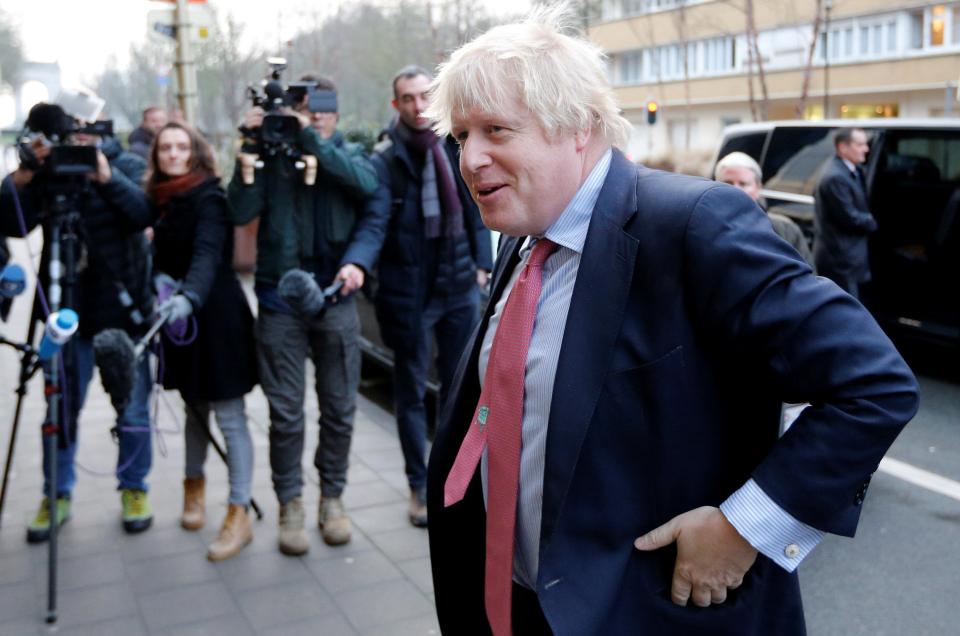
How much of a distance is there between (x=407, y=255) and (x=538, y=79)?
2.92 metres

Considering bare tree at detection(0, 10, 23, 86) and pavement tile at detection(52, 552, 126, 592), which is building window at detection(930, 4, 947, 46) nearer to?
pavement tile at detection(52, 552, 126, 592)

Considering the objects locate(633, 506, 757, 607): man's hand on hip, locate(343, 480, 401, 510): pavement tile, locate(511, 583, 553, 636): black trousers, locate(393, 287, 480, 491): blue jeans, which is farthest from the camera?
locate(343, 480, 401, 510): pavement tile

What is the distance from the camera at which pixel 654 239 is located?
5.66 ft

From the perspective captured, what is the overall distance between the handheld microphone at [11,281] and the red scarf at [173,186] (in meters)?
0.66

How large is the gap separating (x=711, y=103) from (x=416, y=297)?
41.5 metres

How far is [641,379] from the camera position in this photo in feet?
5.60

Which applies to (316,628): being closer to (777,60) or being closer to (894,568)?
(894,568)

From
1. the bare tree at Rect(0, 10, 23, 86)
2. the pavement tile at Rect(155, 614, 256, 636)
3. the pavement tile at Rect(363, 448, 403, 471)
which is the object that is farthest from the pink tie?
the bare tree at Rect(0, 10, 23, 86)

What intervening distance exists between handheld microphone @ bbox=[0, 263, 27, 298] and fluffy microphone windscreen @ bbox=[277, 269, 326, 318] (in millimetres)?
1137

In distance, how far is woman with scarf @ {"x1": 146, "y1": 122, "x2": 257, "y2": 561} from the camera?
173 inches

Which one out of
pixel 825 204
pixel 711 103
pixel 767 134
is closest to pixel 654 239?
pixel 825 204

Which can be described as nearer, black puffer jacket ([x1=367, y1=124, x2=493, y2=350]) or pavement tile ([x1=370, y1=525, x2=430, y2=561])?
pavement tile ([x1=370, y1=525, x2=430, y2=561])

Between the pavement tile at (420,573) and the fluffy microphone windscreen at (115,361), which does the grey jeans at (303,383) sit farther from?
the fluffy microphone windscreen at (115,361)

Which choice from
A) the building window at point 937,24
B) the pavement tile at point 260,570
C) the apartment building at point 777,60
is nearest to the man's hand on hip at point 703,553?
the pavement tile at point 260,570
